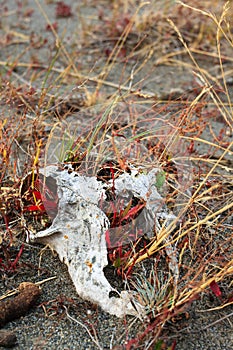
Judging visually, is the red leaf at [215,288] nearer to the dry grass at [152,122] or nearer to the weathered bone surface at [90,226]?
the dry grass at [152,122]

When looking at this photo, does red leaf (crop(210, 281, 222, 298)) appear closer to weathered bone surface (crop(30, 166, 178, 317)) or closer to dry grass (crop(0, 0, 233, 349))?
dry grass (crop(0, 0, 233, 349))

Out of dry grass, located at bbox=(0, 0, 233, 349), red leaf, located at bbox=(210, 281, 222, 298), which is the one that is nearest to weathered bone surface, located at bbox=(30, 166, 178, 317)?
dry grass, located at bbox=(0, 0, 233, 349)

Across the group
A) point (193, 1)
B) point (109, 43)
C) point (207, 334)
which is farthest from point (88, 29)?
point (207, 334)

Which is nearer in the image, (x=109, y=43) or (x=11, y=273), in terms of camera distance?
(x=11, y=273)

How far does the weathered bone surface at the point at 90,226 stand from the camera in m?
2.35

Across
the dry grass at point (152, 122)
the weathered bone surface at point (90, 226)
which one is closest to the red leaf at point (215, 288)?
the dry grass at point (152, 122)

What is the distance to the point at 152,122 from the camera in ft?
11.8

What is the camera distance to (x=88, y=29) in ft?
16.9

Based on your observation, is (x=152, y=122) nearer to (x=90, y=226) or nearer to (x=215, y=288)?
(x=90, y=226)

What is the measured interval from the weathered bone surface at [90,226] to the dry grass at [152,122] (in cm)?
9

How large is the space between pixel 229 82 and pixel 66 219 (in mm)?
2404

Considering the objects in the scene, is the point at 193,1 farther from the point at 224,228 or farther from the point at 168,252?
the point at 168,252

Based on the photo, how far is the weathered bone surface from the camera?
2.35m

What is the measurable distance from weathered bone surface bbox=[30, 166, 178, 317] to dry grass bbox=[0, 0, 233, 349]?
0.29 ft
